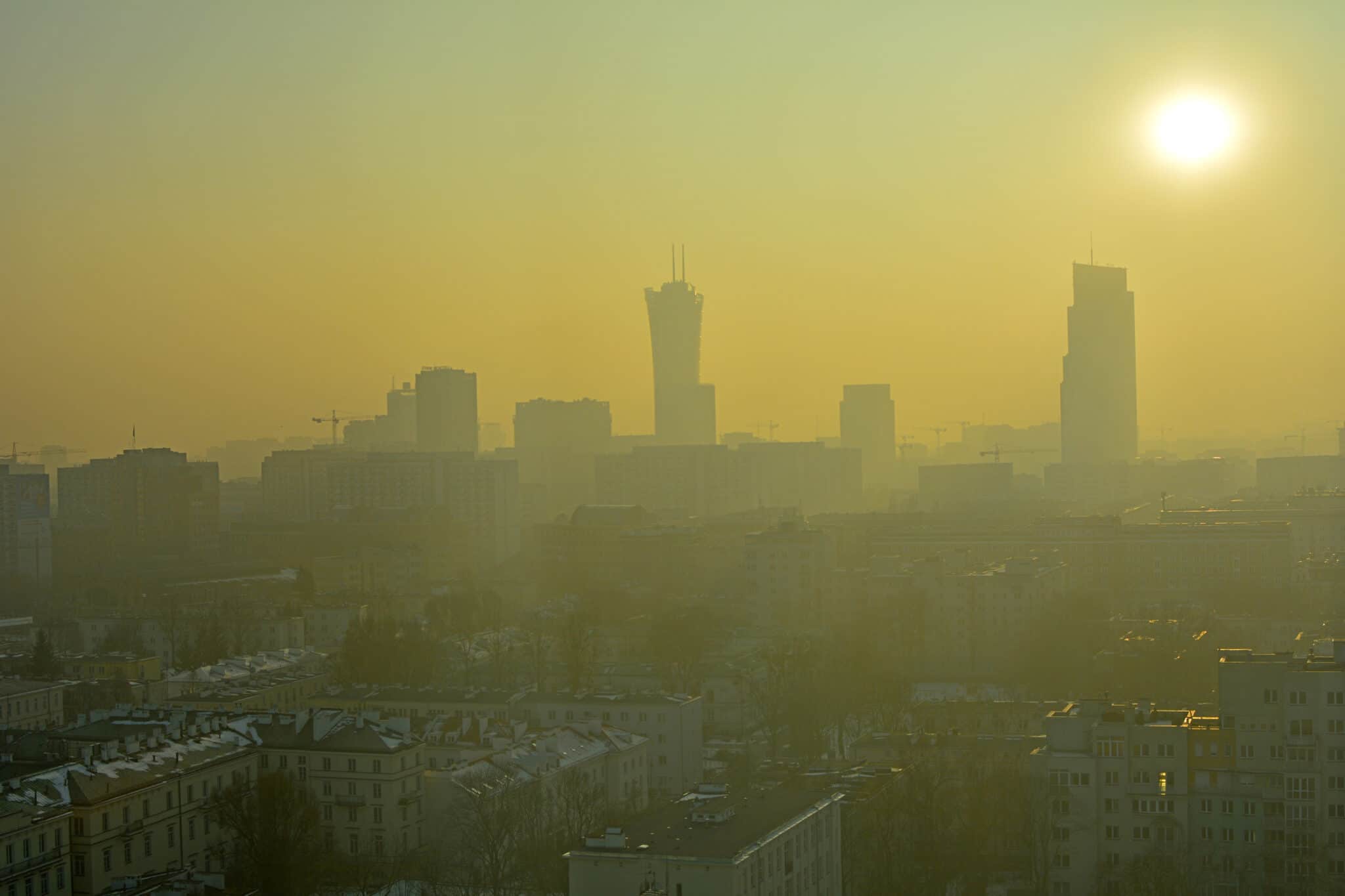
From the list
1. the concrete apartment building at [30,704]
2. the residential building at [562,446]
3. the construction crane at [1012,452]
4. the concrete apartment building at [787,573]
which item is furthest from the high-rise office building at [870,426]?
the concrete apartment building at [30,704]

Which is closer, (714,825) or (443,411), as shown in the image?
(714,825)

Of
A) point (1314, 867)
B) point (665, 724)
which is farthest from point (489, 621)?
point (1314, 867)

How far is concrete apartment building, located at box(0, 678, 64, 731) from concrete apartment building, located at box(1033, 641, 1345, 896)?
11153mm

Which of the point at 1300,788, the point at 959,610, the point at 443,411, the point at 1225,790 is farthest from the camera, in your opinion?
the point at 443,411

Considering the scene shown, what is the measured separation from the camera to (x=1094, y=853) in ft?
37.4

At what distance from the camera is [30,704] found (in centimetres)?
1855

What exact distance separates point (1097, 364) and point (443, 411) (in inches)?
1209

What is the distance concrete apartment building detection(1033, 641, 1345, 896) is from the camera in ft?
36.6

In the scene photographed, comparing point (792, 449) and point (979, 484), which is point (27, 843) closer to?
point (792, 449)

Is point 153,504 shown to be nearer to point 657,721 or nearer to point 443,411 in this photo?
point 443,411

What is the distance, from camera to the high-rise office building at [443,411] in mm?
61500

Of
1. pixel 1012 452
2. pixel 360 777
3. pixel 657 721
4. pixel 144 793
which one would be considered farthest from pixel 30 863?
pixel 1012 452

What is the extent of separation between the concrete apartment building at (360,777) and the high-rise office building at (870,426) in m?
68.8

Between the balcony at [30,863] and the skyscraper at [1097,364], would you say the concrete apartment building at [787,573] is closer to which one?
the balcony at [30,863]
